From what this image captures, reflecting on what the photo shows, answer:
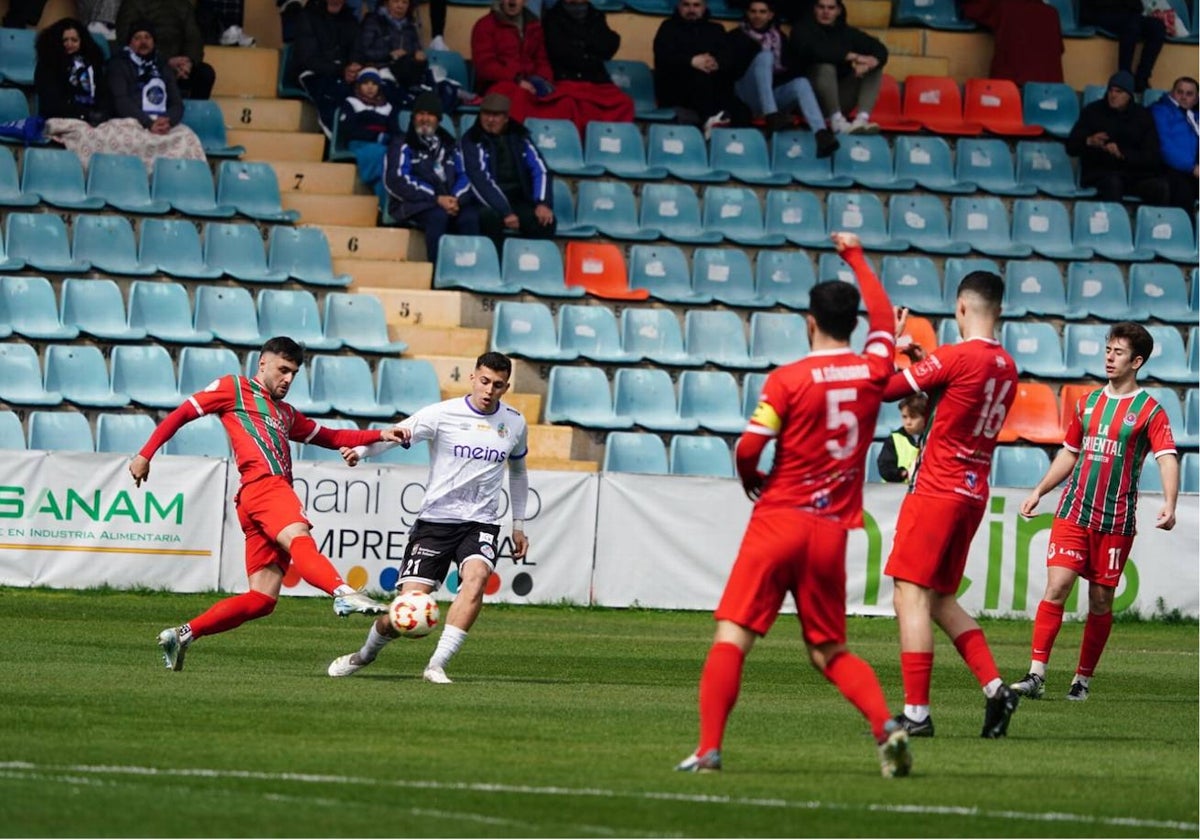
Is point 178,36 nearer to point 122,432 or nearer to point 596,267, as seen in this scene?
point 596,267

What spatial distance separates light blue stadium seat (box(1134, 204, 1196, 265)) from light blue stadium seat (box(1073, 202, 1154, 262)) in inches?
6.5

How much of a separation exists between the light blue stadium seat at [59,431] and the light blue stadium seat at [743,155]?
928cm

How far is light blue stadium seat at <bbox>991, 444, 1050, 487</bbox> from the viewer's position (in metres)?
22.6

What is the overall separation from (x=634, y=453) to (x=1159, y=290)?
813 cm

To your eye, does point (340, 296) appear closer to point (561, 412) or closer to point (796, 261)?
point (561, 412)

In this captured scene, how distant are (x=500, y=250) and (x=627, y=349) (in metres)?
2.16

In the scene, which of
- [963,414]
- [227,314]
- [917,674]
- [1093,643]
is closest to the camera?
[917,674]

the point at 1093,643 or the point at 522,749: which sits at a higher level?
the point at 522,749

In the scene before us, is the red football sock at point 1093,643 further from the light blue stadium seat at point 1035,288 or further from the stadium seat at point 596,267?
the light blue stadium seat at point 1035,288

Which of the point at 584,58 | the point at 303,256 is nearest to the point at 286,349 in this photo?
the point at 303,256

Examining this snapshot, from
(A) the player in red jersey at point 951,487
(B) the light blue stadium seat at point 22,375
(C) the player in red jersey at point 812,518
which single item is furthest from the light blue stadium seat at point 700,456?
(C) the player in red jersey at point 812,518

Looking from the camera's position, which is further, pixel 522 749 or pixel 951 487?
pixel 951 487

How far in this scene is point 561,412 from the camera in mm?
21906

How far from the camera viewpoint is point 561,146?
2527 centimetres
